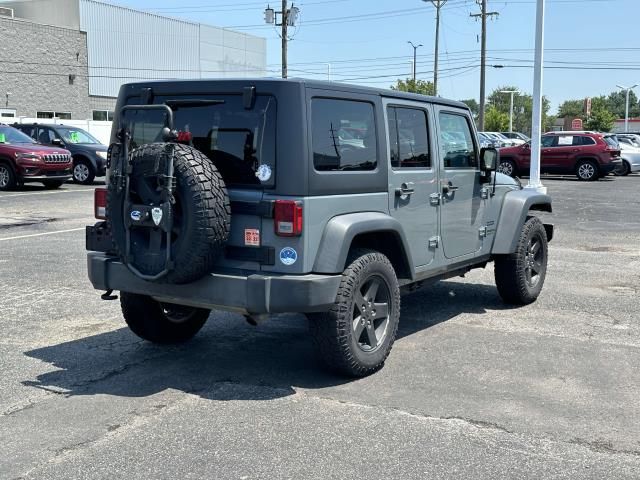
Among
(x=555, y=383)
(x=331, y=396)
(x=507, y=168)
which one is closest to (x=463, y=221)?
(x=555, y=383)

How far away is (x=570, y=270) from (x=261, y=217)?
599 centimetres

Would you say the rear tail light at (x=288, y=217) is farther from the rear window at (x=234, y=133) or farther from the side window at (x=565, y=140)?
the side window at (x=565, y=140)

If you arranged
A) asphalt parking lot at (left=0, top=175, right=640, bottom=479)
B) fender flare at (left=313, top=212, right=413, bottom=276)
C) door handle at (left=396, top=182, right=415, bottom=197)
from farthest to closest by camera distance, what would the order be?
door handle at (left=396, top=182, right=415, bottom=197) → fender flare at (left=313, top=212, right=413, bottom=276) → asphalt parking lot at (left=0, top=175, right=640, bottom=479)

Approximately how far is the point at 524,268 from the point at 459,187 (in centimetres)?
139

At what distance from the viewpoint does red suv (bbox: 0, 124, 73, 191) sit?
19.4 meters

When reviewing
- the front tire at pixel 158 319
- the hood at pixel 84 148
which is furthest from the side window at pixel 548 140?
the front tire at pixel 158 319

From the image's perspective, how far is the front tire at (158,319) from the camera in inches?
231

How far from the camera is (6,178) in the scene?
19.8 m

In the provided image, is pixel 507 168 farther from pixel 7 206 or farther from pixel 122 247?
pixel 122 247

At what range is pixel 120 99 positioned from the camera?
5547mm

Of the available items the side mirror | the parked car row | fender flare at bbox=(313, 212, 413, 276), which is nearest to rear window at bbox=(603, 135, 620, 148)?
the parked car row

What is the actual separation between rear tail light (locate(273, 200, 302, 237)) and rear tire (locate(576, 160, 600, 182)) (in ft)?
80.0

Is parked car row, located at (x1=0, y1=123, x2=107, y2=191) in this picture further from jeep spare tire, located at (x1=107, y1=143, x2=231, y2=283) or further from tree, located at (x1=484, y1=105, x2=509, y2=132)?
tree, located at (x1=484, y1=105, x2=509, y2=132)

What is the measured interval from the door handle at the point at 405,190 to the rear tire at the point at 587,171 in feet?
75.5
